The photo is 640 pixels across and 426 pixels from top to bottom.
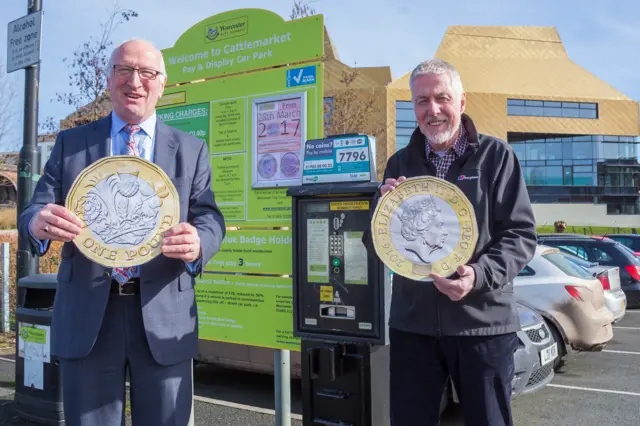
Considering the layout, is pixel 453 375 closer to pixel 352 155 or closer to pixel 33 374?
pixel 352 155

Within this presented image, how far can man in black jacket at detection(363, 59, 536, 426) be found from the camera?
2.36 metres

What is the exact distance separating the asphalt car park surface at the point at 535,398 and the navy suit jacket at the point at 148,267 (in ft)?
9.79

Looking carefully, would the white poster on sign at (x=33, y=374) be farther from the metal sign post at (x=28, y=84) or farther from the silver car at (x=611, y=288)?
the silver car at (x=611, y=288)

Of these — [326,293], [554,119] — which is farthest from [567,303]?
[554,119]

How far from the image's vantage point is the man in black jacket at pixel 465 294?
2357 mm

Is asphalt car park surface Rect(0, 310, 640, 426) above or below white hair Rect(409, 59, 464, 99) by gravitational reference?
below

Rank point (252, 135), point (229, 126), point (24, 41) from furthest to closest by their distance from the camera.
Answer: point (24, 41) < point (229, 126) < point (252, 135)

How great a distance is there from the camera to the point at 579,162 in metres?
54.1

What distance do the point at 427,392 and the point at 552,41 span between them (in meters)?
62.0

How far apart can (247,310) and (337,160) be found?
1.72 metres

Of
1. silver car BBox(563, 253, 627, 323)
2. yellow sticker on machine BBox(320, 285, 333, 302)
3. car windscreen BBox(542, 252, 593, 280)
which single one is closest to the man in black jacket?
yellow sticker on machine BBox(320, 285, 333, 302)

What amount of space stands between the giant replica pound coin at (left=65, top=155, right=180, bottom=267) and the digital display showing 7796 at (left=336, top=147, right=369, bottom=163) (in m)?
2.24

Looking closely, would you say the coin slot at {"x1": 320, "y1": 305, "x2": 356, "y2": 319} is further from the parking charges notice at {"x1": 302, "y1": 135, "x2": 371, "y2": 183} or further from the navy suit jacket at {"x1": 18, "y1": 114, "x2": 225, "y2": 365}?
Answer: the navy suit jacket at {"x1": 18, "y1": 114, "x2": 225, "y2": 365}

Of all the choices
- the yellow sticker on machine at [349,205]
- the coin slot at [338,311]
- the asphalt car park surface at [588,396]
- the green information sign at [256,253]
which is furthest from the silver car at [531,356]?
the yellow sticker on machine at [349,205]
